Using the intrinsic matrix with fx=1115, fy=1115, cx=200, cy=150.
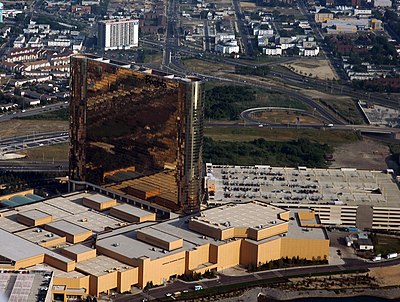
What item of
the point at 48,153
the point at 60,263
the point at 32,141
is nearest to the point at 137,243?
the point at 60,263

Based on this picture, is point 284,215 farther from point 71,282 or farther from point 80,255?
point 71,282

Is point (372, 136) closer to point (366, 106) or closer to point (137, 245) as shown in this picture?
point (366, 106)

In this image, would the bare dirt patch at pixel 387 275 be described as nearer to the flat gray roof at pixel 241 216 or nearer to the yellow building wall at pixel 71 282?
the flat gray roof at pixel 241 216

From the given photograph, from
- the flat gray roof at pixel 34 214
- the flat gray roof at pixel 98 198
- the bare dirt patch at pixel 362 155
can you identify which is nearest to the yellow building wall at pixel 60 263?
the flat gray roof at pixel 34 214

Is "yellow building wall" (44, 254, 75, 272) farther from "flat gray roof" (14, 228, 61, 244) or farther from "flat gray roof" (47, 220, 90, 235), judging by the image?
"flat gray roof" (47, 220, 90, 235)

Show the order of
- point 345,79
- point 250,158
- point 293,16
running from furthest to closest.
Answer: point 293,16 → point 345,79 → point 250,158

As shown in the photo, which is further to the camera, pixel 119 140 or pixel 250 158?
pixel 250 158

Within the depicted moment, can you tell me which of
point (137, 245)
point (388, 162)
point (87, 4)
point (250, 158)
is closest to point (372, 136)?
point (388, 162)
